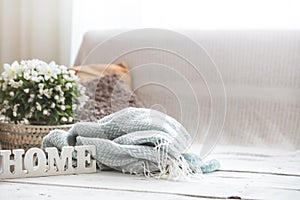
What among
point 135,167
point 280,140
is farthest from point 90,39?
point 135,167

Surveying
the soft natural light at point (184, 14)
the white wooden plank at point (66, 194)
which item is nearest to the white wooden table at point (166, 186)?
the white wooden plank at point (66, 194)

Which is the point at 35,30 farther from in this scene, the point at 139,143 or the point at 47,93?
the point at 139,143

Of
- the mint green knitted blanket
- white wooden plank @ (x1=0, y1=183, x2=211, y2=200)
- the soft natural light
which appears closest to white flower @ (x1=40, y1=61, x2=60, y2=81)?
the mint green knitted blanket

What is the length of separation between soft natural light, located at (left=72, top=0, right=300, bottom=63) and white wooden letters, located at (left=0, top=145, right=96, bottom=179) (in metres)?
1.17

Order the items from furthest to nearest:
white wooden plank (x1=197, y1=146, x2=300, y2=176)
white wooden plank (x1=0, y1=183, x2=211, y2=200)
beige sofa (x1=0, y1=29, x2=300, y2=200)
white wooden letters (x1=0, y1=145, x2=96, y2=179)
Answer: beige sofa (x1=0, y1=29, x2=300, y2=200) < white wooden plank (x1=197, y1=146, x2=300, y2=176) < white wooden letters (x1=0, y1=145, x2=96, y2=179) < white wooden plank (x1=0, y1=183, x2=211, y2=200)

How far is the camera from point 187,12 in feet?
8.58

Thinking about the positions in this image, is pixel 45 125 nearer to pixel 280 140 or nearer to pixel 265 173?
pixel 265 173

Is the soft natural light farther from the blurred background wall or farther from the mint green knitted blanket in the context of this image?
the mint green knitted blanket

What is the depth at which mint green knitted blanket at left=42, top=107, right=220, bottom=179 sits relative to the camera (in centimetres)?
144

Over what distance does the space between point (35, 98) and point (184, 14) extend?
104 centimetres

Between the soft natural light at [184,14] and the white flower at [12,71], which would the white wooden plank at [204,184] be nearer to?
the white flower at [12,71]

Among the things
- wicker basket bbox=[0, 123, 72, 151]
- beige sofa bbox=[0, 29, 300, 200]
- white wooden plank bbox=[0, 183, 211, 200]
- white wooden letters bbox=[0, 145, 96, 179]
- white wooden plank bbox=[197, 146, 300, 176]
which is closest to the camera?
white wooden plank bbox=[0, 183, 211, 200]

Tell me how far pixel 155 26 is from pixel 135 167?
52.2 inches

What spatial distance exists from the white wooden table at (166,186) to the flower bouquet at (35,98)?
A: 0.41 meters
